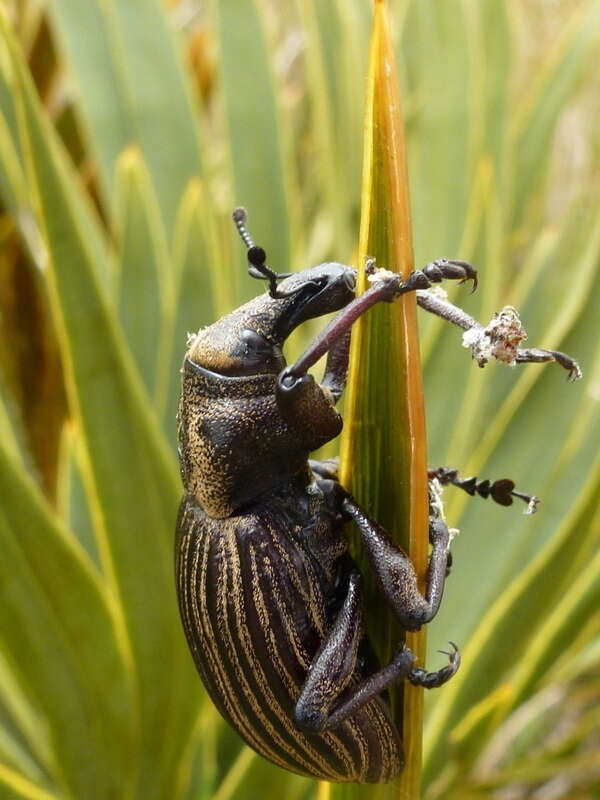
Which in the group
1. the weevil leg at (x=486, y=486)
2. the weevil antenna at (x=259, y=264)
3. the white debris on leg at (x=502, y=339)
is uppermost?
the weevil antenna at (x=259, y=264)

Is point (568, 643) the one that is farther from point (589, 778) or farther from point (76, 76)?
point (76, 76)

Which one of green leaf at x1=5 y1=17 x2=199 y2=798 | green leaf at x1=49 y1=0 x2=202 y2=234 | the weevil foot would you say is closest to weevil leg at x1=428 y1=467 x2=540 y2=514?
the weevil foot

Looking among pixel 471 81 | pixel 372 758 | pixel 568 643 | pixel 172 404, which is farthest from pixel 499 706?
pixel 471 81

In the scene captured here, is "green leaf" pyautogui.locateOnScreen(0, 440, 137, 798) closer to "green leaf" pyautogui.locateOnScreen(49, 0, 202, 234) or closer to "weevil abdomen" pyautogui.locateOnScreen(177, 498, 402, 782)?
"weevil abdomen" pyautogui.locateOnScreen(177, 498, 402, 782)

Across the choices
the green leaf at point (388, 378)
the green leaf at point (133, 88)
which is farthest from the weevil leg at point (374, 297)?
the green leaf at point (133, 88)

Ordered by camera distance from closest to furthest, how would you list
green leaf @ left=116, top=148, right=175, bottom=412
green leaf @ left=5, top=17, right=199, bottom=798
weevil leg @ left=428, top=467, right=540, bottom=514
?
1. weevil leg @ left=428, top=467, right=540, bottom=514
2. green leaf @ left=5, top=17, right=199, bottom=798
3. green leaf @ left=116, top=148, right=175, bottom=412

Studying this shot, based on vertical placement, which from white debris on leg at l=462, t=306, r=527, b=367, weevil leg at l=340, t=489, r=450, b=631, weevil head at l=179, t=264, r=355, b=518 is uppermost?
white debris on leg at l=462, t=306, r=527, b=367

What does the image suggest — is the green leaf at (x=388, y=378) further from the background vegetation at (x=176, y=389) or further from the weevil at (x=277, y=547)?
the background vegetation at (x=176, y=389)
